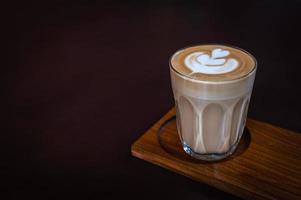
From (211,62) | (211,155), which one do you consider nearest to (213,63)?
(211,62)

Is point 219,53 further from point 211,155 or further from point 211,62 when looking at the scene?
point 211,155

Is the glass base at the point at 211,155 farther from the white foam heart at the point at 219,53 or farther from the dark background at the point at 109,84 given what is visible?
the white foam heart at the point at 219,53

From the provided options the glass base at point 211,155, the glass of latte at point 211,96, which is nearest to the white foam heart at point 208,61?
the glass of latte at point 211,96

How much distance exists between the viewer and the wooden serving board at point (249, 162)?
59cm

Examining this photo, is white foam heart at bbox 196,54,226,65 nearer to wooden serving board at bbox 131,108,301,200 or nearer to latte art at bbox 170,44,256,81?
latte art at bbox 170,44,256,81

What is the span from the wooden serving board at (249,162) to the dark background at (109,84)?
75 mm

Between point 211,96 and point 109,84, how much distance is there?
63 cm

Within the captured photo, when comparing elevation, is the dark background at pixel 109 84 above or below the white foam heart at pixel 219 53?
below

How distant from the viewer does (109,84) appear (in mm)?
1181

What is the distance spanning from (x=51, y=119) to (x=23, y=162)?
19 centimetres

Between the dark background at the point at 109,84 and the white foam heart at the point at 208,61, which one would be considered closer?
the white foam heart at the point at 208,61

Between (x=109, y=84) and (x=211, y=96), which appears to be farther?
(x=109, y=84)

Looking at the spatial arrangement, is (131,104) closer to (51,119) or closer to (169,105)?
(169,105)

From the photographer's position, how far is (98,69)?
130cm
